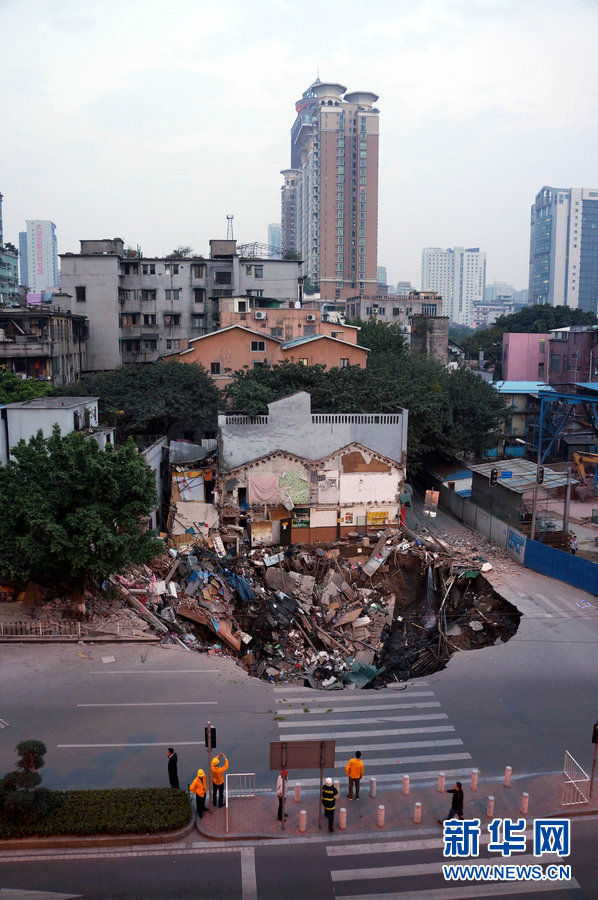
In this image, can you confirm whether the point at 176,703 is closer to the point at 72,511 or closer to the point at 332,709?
the point at 332,709

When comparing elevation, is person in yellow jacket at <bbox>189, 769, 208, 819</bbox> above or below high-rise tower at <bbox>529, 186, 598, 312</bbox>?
below

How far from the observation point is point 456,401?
132 feet

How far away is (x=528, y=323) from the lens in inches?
3169

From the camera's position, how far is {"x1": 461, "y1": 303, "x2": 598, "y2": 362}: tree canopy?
253ft

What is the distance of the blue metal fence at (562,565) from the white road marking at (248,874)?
16.8 meters

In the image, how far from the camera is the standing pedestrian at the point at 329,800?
11.6 metres

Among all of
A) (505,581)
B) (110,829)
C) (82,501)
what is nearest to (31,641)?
(82,501)

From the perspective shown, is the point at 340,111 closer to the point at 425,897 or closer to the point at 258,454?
the point at 258,454

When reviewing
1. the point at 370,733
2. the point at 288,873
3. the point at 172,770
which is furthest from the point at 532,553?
the point at 288,873

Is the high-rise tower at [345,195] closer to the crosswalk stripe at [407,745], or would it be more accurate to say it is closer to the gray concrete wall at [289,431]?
the gray concrete wall at [289,431]

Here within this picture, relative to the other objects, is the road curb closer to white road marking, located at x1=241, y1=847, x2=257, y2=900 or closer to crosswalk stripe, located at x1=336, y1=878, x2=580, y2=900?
white road marking, located at x1=241, y1=847, x2=257, y2=900

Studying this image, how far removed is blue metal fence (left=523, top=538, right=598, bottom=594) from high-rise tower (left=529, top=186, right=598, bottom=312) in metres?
163

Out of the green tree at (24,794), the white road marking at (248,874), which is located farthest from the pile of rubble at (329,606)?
the white road marking at (248,874)

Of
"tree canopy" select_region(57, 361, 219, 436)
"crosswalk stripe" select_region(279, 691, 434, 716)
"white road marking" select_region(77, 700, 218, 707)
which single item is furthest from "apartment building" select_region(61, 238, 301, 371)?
"crosswalk stripe" select_region(279, 691, 434, 716)
